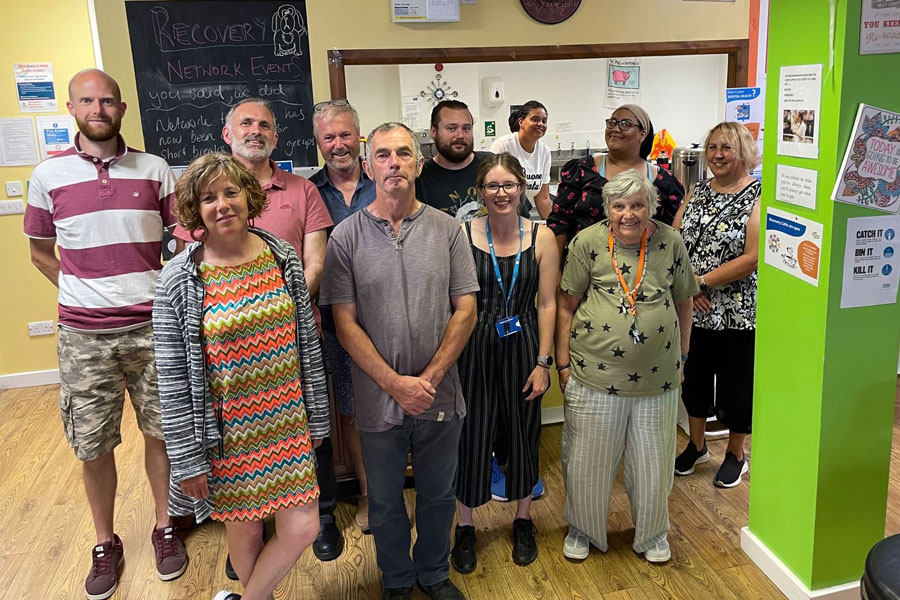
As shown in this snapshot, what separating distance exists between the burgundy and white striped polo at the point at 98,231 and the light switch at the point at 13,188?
2472mm

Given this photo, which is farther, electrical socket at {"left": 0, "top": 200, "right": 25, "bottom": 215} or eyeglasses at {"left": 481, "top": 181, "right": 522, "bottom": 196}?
electrical socket at {"left": 0, "top": 200, "right": 25, "bottom": 215}

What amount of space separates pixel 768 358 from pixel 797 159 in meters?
0.67

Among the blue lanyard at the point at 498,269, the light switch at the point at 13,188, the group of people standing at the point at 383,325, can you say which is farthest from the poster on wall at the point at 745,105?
the light switch at the point at 13,188

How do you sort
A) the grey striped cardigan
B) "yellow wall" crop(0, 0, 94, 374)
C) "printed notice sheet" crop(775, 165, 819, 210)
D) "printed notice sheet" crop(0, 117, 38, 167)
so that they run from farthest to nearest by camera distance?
1. "printed notice sheet" crop(0, 117, 38, 167)
2. "yellow wall" crop(0, 0, 94, 374)
3. "printed notice sheet" crop(775, 165, 819, 210)
4. the grey striped cardigan

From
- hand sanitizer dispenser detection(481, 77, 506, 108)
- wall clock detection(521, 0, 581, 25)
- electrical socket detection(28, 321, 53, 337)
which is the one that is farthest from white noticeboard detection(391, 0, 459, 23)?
hand sanitizer dispenser detection(481, 77, 506, 108)

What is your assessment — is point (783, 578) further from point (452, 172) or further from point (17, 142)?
point (17, 142)

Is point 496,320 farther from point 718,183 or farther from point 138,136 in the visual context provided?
point 138,136

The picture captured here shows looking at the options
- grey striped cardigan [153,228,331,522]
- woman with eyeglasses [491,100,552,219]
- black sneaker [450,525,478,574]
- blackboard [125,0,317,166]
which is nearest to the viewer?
grey striped cardigan [153,228,331,522]

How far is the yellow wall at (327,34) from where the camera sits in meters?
3.56

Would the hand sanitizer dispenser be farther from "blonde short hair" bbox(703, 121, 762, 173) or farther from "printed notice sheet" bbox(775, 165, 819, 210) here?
"printed notice sheet" bbox(775, 165, 819, 210)

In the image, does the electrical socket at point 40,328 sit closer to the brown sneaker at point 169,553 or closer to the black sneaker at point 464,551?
the brown sneaker at point 169,553

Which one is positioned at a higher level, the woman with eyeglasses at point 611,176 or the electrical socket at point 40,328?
the woman with eyeglasses at point 611,176

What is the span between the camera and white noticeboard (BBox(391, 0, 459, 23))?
3596 millimetres

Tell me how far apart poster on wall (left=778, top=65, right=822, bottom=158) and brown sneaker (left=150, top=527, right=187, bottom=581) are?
8.33 ft
